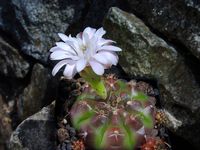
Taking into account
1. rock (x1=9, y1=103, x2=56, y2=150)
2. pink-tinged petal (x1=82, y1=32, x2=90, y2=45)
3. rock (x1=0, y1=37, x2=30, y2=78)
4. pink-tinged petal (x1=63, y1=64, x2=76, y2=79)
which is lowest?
rock (x1=9, y1=103, x2=56, y2=150)

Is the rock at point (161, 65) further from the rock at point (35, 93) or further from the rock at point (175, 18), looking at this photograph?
the rock at point (35, 93)

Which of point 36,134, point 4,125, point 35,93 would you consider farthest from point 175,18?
point 4,125

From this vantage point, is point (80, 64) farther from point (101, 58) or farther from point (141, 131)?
point (141, 131)

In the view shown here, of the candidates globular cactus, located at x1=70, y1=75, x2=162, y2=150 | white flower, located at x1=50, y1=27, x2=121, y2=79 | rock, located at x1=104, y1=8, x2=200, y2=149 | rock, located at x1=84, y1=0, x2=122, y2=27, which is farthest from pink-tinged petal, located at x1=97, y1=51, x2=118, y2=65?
rock, located at x1=84, y1=0, x2=122, y2=27

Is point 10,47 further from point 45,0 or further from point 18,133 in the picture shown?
point 18,133

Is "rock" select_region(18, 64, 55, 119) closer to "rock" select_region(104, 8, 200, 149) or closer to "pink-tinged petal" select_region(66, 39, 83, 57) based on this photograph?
"rock" select_region(104, 8, 200, 149)

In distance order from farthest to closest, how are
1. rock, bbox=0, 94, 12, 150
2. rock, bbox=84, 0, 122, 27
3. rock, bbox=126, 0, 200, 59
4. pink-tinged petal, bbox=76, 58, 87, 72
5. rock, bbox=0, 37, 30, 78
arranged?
rock, bbox=0, 94, 12, 150 < rock, bbox=0, 37, 30, 78 < rock, bbox=84, 0, 122, 27 < rock, bbox=126, 0, 200, 59 < pink-tinged petal, bbox=76, 58, 87, 72
